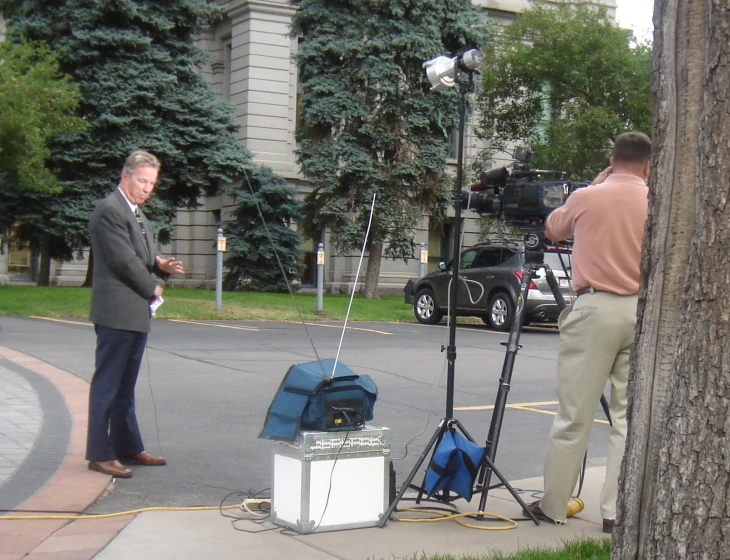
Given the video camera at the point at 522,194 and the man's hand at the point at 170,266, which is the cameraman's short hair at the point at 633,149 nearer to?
the video camera at the point at 522,194

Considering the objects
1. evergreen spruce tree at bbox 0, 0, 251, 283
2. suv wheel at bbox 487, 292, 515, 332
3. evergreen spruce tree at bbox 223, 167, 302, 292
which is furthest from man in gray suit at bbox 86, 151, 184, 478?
evergreen spruce tree at bbox 223, 167, 302, 292

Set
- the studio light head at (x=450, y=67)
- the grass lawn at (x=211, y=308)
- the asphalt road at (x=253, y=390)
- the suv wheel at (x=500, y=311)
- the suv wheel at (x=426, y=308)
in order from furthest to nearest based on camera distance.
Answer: the suv wheel at (x=426, y=308) < the grass lawn at (x=211, y=308) < the suv wheel at (x=500, y=311) < the asphalt road at (x=253, y=390) < the studio light head at (x=450, y=67)

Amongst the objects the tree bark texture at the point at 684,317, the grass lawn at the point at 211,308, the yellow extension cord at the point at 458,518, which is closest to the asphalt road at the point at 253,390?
the yellow extension cord at the point at 458,518

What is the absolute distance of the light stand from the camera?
16.3 ft

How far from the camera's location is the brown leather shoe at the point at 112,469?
5.68m

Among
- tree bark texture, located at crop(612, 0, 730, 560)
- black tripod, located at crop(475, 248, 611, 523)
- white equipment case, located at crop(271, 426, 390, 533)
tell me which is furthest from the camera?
black tripod, located at crop(475, 248, 611, 523)

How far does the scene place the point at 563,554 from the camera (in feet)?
14.1

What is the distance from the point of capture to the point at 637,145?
195 inches

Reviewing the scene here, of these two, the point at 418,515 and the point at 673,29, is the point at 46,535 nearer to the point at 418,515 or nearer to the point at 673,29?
the point at 418,515

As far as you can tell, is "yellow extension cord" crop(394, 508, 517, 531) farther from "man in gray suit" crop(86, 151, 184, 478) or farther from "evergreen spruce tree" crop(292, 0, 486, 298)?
"evergreen spruce tree" crop(292, 0, 486, 298)

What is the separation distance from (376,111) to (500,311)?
11.1 meters

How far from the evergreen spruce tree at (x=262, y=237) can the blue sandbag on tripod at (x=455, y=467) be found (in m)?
25.0

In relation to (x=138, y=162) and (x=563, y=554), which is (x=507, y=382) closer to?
(x=563, y=554)

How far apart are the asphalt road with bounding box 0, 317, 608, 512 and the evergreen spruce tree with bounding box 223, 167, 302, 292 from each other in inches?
495
